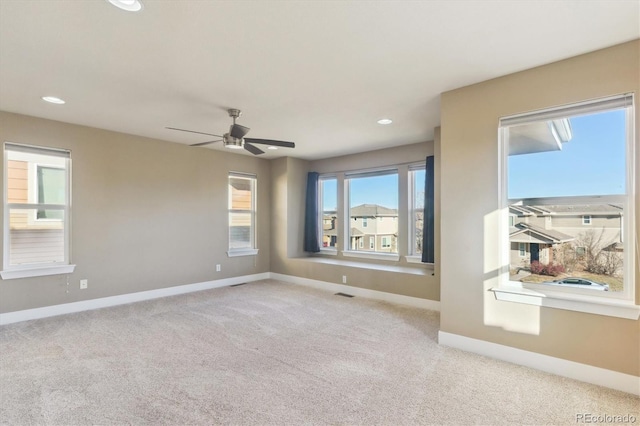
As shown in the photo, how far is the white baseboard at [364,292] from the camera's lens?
448 centimetres

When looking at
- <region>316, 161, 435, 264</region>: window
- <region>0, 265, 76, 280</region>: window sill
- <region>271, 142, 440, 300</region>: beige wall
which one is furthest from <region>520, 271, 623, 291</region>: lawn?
<region>0, 265, 76, 280</region>: window sill

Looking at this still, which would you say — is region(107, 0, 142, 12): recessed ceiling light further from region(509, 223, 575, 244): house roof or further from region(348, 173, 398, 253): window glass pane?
region(348, 173, 398, 253): window glass pane

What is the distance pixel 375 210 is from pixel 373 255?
852 mm

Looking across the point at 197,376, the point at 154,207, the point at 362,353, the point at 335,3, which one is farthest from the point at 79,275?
the point at 335,3

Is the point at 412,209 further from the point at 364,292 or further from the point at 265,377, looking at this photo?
the point at 265,377

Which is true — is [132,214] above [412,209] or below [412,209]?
below

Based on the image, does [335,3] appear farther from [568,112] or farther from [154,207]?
A: [154,207]

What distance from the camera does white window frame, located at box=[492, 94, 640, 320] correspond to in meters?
2.28

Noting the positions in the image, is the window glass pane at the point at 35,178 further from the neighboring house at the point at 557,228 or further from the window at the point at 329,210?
the neighboring house at the point at 557,228

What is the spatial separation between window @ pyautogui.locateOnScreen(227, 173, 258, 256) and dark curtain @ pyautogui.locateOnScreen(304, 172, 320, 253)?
1115 mm

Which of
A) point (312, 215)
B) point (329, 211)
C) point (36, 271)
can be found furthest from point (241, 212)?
point (36, 271)

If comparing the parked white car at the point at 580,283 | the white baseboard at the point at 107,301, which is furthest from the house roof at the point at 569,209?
the white baseboard at the point at 107,301

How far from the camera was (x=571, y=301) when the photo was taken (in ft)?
8.08

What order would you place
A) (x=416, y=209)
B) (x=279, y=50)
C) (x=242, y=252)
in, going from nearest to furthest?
(x=279, y=50), (x=416, y=209), (x=242, y=252)
